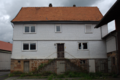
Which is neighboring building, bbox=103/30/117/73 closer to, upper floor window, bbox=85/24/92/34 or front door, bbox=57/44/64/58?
upper floor window, bbox=85/24/92/34

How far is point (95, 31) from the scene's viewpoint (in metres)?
21.1

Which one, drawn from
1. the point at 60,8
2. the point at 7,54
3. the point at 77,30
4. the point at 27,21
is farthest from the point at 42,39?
the point at 7,54

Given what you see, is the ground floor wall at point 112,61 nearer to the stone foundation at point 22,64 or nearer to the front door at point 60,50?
the front door at point 60,50

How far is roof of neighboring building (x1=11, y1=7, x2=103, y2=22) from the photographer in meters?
21.5

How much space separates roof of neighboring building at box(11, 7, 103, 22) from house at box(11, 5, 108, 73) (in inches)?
5.7

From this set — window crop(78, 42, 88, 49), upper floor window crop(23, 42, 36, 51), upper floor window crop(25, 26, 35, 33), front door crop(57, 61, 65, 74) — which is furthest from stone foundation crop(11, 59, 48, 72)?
window crop(78, 42, 88, 49)

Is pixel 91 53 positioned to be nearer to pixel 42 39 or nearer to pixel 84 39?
pixel 84 39

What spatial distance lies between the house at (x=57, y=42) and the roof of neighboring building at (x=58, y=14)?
0.48ft

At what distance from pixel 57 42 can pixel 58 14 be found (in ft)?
15.4

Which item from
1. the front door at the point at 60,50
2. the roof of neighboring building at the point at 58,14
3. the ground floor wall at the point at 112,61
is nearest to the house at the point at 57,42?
the front door at the point at 60,50

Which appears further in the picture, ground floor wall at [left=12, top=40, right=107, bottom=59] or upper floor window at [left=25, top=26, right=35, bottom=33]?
upper floor window at [left=25, top=26, right=35, bottom=33]

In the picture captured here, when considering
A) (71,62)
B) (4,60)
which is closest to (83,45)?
(71,62)

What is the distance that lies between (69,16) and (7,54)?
16.4 metres

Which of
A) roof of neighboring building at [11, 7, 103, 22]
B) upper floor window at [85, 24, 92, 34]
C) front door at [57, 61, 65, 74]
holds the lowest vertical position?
front door at [57, 61, 65, 74]
